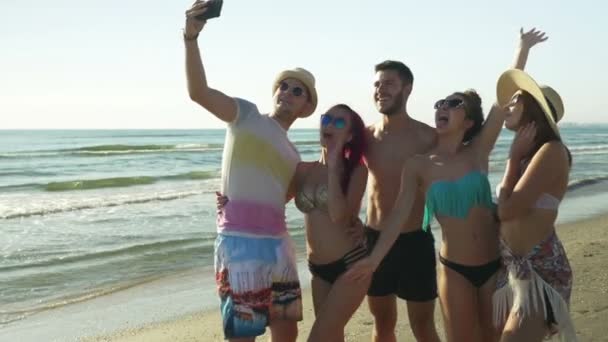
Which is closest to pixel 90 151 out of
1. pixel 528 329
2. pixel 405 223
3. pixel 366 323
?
pixel 366 323

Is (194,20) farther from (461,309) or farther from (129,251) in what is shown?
(129,251)

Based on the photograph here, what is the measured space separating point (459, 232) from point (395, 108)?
1089mm

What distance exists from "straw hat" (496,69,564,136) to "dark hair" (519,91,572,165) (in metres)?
0.03

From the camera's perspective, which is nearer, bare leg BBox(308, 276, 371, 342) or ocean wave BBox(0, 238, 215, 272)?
bare leg BBox(308, 276, 371, 342)

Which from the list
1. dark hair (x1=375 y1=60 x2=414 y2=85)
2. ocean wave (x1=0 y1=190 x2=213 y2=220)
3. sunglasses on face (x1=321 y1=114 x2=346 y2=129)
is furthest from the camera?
ocean wave (x1=0 y1=190 x2=213 y2=220)

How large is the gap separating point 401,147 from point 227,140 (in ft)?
4.29

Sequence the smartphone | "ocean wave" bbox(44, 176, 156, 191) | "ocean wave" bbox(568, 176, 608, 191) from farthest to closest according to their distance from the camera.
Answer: "ocean wave" bbox(44, 176, 156, 191)
"ocean wave" bbox(568, 176, 608, 191)
the smartphone

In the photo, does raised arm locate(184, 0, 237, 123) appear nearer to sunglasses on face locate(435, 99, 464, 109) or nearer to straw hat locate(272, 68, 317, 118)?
straw hat locate(272, 68, 317, 118)

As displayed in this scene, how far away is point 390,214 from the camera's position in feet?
14.0

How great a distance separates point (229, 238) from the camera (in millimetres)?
4199

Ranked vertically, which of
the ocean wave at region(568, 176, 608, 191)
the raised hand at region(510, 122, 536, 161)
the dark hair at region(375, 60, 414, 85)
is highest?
the dark hair at region(375, 60, 414, 85)

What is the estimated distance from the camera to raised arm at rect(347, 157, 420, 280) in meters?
4.06

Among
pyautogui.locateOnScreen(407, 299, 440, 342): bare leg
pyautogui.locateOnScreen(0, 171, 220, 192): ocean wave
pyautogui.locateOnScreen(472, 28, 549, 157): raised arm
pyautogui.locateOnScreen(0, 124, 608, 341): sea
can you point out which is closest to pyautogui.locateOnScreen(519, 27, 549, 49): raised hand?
pyautogui.locateOnScreen(472, 28, 549, 157): raised arm

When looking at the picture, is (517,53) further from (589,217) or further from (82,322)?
(589,217)
